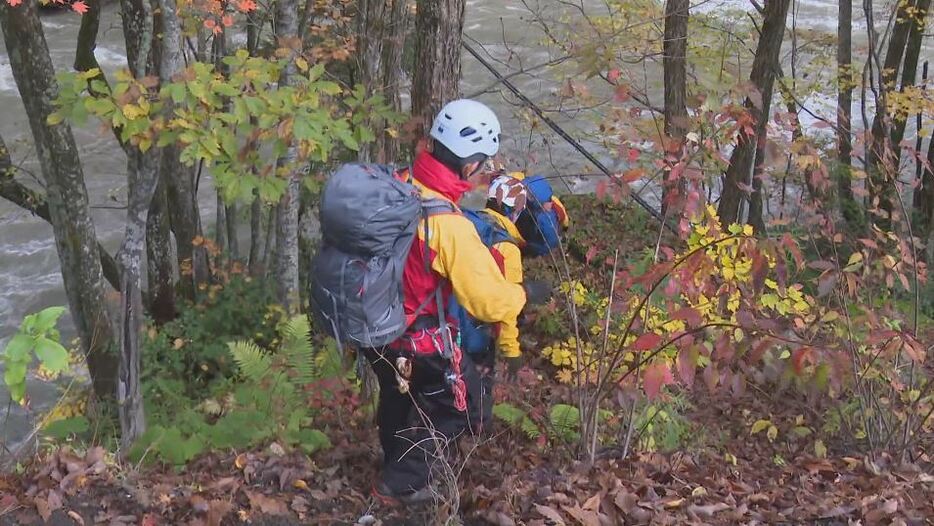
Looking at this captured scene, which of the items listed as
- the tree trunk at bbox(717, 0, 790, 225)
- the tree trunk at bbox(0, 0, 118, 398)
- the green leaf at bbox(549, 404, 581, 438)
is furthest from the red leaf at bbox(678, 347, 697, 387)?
the tree trunk at bbox(717, 0, 790, 225)

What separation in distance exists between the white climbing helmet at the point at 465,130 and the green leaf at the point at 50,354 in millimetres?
1857

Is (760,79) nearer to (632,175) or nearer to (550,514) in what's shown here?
(632,175)

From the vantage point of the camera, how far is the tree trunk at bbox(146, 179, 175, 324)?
10.3 metres

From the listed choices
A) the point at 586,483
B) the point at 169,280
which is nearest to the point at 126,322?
the point at 586,483

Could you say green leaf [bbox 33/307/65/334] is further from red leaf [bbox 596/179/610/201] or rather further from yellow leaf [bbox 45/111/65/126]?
red leaf [bbox 596/179/610/201]

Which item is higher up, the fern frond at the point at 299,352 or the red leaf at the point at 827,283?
the red leaf at the point at 827,283

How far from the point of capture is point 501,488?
393cm

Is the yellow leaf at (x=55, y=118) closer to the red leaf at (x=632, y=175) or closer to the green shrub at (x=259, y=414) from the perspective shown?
the green shrub at (x=259, y=414)

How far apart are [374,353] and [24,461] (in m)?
1.90

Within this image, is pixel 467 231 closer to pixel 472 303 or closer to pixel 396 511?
pixel 472 303

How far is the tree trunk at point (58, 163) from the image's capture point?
684 cm

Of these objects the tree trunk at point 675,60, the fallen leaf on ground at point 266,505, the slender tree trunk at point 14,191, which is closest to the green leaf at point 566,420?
the fallen leaf on ground at point 266,505

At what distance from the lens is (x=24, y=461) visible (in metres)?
4.09

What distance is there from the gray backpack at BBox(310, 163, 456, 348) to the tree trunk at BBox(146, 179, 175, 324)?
7.14 m
